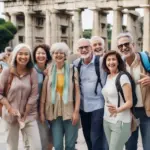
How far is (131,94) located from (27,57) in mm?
1947

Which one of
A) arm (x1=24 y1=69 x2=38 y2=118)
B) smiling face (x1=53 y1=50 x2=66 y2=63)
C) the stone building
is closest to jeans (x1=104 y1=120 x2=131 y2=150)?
arm (x1=24 y1=69 x2=38 y2=118)

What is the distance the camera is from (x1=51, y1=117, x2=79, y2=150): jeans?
762cm

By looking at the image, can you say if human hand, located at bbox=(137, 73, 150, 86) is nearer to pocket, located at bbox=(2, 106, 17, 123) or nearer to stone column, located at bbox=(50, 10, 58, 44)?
pocket, located at bbox=(2, 106, 17, 123)

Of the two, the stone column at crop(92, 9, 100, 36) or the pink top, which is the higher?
the stone column at crop(92, 9, 100, 36)

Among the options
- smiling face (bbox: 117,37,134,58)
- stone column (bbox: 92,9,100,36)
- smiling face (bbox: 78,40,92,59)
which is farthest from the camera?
stone column (bbox: 92,9,100,36)

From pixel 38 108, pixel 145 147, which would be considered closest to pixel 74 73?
pixel 38 108

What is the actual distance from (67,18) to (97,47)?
42028 mm

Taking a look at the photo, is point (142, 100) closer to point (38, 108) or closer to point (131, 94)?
point (131, 94)

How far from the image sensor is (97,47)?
862 cm

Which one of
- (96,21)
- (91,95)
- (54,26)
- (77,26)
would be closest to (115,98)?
(91,95)

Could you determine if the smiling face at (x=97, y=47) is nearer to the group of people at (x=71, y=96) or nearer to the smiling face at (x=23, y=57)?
the group of people at (x=71, y=96)

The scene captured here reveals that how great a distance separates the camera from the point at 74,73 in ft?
25.3

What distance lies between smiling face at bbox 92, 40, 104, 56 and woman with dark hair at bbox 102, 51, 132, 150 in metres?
1.44

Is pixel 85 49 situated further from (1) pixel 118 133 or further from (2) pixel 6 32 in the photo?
(2) pixel 6 32
